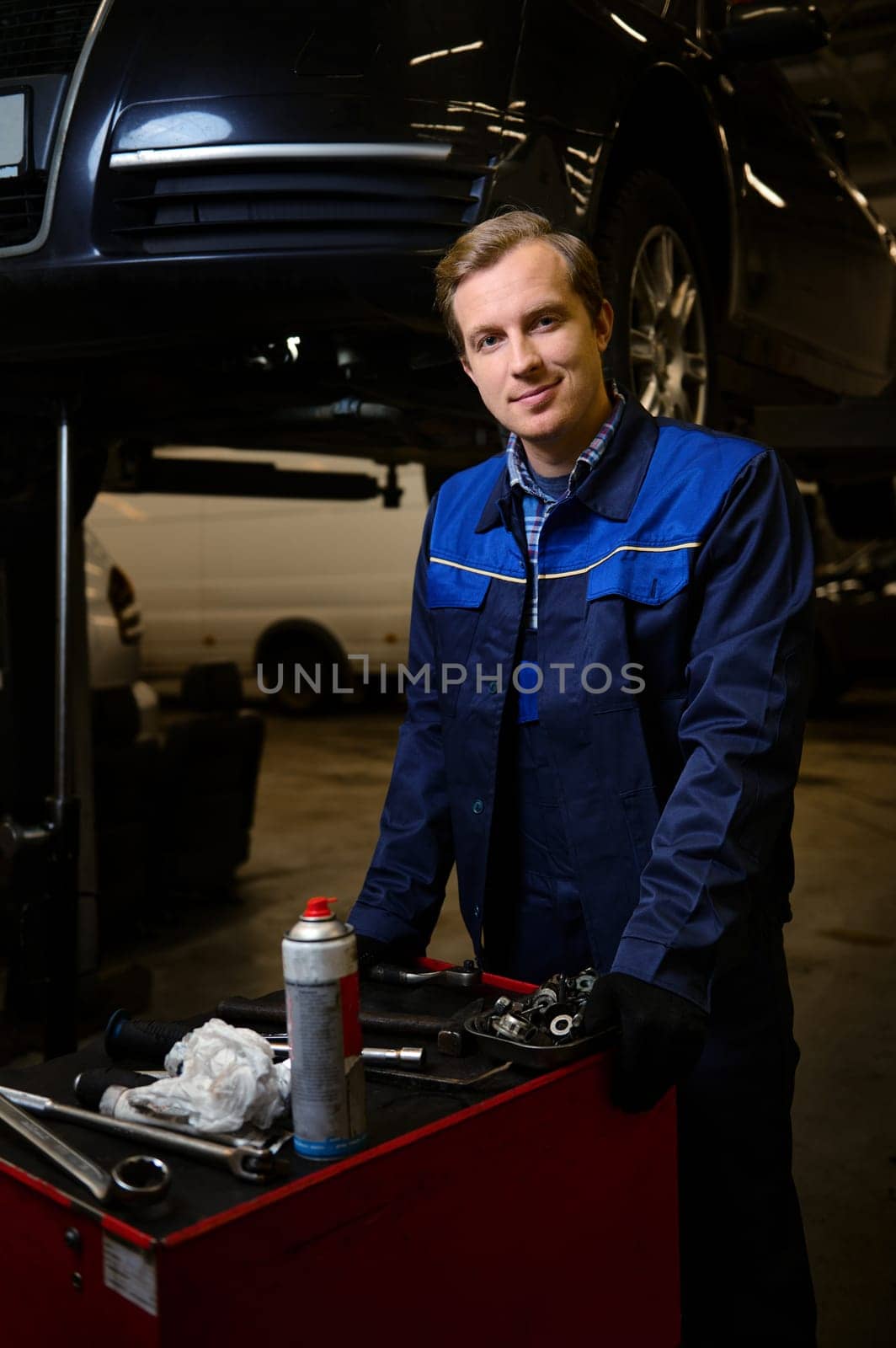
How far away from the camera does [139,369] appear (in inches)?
104

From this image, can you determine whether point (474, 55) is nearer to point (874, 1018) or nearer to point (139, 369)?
point (139, 369)

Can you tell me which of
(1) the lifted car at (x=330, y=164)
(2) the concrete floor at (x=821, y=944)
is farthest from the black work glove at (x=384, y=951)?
(1) the lifted car at (x=330, y=164)

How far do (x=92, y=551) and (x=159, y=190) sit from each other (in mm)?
2475

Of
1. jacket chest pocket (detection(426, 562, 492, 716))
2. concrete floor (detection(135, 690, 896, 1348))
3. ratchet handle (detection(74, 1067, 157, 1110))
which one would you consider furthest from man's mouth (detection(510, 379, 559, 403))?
concrete floor (detection(135, 690, 896, 1348))

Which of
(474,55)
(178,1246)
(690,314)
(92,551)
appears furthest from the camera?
(92,551)

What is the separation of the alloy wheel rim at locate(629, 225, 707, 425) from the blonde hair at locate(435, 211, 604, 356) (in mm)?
811

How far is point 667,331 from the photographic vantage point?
8.19 ft

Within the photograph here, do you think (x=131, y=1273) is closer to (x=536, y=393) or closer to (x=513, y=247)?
(x=536, y=393)

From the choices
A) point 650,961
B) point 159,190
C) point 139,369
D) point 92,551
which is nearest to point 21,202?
point 159,190

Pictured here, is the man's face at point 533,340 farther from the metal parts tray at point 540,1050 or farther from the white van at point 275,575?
the white van at point 275,575

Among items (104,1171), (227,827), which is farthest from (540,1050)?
(227,827)

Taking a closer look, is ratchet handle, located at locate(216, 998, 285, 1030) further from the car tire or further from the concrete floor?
the car tire

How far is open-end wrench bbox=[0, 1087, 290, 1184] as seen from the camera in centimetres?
92

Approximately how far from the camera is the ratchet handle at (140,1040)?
1.18 m
